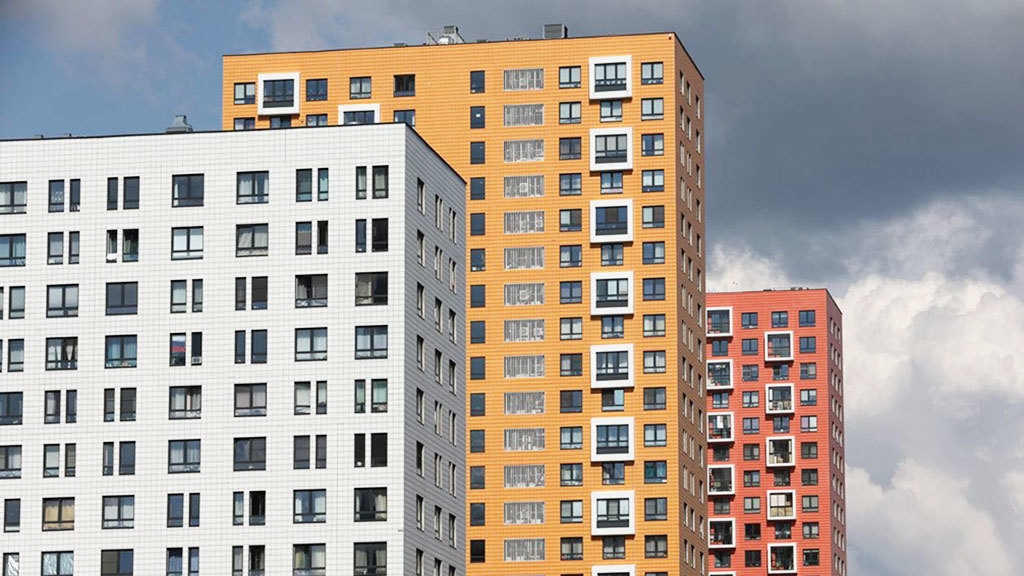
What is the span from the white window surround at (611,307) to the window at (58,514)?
6032 centimetres

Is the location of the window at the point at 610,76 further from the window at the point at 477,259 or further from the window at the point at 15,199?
the window at the point at 15,199

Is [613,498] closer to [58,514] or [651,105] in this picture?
[651,105]

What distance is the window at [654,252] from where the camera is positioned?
191 m

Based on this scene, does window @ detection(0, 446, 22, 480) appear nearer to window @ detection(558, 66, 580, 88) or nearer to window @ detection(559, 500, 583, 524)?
window @ detection(559, 500, 583, 524)

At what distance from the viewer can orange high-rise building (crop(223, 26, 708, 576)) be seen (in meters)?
189

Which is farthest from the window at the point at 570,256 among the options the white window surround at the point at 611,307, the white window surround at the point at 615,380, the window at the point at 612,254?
the white window surround at the point at 615,380

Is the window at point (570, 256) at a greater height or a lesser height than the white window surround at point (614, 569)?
greater

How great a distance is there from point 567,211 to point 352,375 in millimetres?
54000

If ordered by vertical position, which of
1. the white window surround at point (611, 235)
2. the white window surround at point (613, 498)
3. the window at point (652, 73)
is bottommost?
the white window surround at point (613, 498)

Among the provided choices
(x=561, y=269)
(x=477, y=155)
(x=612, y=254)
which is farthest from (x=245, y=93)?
(x=612, y=254)

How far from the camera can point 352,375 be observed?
141m

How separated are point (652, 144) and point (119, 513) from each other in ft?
220

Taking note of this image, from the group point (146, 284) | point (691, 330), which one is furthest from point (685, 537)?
point (146, 284)

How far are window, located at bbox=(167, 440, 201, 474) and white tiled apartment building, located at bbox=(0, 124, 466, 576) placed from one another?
122 mm
